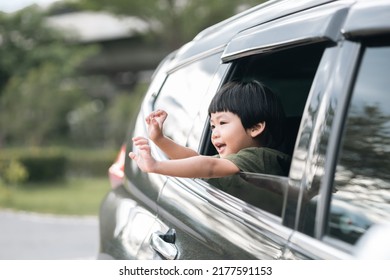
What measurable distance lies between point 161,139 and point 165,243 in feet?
1.02

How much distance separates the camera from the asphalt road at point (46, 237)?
24.7 ft

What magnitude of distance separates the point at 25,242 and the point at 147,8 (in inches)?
635

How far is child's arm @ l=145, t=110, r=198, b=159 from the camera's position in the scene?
6.94ft

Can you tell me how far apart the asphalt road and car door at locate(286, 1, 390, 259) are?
5004mm

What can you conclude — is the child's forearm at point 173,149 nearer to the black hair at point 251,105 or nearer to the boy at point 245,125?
the boy at point 245,125

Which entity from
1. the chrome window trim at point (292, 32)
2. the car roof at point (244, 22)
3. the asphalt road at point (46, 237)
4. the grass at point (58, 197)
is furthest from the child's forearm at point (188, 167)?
the grass at point (58, 197)

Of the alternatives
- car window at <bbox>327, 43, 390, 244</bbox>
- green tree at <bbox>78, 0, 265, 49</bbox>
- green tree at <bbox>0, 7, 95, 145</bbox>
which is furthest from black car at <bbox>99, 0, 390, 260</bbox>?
green tree at <bbox>78, 0, 265, 49</bbox>

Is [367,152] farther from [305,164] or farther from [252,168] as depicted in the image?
[252,168]

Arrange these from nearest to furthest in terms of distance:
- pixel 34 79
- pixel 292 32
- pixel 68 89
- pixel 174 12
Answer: pixel 292 32
pixel 34 79
pixel 174 12
pixel 68 89

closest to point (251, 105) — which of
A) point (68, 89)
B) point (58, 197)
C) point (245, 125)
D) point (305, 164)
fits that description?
point (245, 125)

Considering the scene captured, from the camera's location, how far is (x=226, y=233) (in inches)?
73.4

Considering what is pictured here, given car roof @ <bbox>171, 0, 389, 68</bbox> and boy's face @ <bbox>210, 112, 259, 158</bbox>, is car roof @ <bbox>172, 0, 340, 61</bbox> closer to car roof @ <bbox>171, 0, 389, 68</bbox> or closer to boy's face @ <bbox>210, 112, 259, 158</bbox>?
car roof @ <bbox>171, 0, 389, 68</bbox>

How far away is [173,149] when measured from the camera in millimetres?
2279

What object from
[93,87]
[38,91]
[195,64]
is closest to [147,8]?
[38,91]
